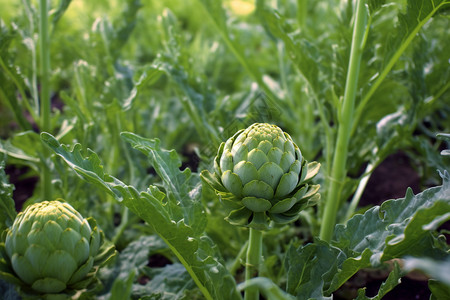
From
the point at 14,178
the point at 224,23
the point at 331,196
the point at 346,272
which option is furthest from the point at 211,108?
the point at 14,178

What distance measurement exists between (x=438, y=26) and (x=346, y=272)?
4.02ft

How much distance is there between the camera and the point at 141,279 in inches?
48.4

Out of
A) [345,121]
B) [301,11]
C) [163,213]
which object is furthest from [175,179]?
[301,11]

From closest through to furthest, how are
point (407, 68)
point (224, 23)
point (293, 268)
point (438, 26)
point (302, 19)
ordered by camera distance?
point (293, 268) → point (407, 68) → point (224, 23) → point (302, 19) → point (438, 26)

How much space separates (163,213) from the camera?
0.76 meters

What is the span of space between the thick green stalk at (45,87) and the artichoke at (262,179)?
1.89 ft

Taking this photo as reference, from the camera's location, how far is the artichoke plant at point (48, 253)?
0.73 meters

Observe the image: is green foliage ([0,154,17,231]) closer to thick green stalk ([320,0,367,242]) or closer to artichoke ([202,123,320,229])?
artichoke ([202,123,320,229])

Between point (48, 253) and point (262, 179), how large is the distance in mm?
344

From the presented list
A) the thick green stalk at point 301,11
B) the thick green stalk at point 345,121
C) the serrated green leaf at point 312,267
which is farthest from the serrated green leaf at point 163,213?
the thick green stalk at point 301,11

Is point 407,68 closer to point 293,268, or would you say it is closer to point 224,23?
point 224,23

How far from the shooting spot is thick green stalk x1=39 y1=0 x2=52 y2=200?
3.76ft

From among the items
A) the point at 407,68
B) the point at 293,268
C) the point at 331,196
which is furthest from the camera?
the point at 407,68

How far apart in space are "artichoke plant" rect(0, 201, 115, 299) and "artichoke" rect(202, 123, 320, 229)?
24 centimetres
